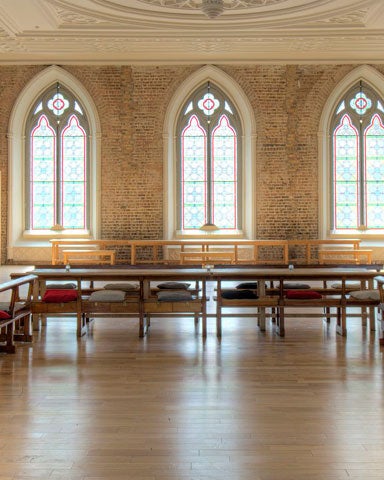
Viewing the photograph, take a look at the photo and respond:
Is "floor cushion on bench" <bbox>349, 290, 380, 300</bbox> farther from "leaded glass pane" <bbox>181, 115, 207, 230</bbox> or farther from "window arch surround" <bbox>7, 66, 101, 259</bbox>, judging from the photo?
"window arch surround" <bbox>7, 66, 101, 259</bbox>

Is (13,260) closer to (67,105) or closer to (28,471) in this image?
(67,105)

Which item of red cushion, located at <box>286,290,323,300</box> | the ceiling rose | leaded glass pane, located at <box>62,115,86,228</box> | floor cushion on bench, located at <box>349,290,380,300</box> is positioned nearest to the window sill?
leaded glass pane, located at <box>62,115,86,228</box>

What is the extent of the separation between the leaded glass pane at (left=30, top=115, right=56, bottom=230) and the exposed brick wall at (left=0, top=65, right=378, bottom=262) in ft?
2.58

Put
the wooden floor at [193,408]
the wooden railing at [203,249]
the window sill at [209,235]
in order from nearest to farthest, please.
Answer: the wooden floor at [193,408], the wooden railing at [203,249], the window sill at [209,235]

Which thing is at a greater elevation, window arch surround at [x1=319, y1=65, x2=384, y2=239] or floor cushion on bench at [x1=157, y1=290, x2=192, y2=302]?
window arch surround at [x1=319, y1=65, x2=384, y2=239]

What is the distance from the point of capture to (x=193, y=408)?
4109 millimetres

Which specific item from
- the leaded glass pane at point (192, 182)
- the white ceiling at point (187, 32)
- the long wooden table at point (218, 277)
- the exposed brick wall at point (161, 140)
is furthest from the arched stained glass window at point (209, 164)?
the long wooden table at point (218, 277)

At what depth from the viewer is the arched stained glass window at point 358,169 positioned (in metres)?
15.4

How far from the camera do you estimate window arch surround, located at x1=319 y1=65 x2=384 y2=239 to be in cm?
1495

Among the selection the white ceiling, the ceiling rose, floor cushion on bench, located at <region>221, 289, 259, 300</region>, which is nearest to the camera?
floor cushion on bench, located at <region>221, 289, 259, 300</region>

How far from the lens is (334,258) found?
14633mm

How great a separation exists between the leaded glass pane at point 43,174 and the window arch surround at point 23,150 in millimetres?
276

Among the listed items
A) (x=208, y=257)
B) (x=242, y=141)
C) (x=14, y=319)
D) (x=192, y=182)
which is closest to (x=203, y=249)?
(x=208, y=257)

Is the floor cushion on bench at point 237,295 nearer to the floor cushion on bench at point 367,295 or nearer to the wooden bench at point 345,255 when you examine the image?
the floor cushion on bench at point 367,295
